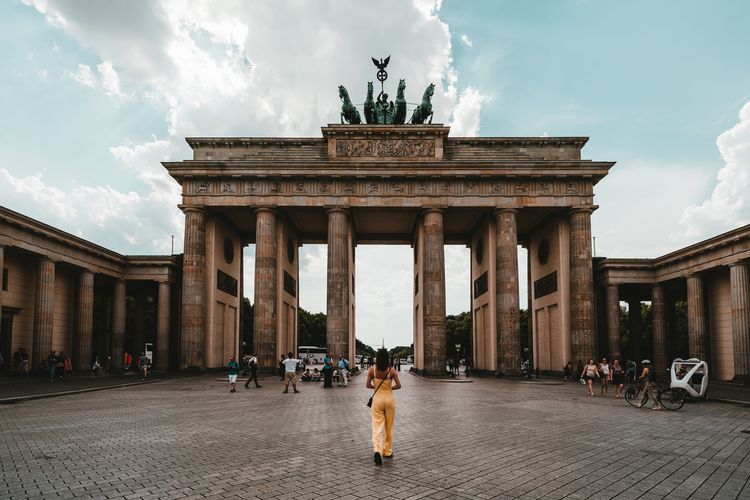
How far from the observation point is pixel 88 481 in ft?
26.8

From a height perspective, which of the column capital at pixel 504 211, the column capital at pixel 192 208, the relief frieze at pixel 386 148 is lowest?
the column capital at pixel 504 211

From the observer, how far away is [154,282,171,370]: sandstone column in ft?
137

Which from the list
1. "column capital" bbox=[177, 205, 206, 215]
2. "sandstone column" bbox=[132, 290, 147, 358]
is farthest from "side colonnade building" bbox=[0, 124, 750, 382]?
"sandstone column" bbox=[132, 290, 147, 358]

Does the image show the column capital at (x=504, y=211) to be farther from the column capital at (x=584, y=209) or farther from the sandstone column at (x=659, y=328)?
the sandstone column at (x=659, y=328)

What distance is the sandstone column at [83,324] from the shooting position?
129 ft

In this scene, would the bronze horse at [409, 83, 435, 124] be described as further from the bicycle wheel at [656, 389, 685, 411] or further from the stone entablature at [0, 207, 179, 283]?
the bicycle wheel at [656, 389, 685, 411]

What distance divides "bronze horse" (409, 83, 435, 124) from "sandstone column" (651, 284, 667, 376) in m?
22.2

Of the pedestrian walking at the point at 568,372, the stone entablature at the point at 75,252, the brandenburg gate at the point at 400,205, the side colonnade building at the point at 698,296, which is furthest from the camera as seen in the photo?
the brandenburg gate at the point at 400,205

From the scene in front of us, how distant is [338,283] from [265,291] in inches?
207

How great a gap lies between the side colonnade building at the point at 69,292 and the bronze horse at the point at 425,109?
22450 mm

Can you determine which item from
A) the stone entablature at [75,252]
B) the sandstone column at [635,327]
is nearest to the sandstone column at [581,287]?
the sandstone column at [635,327]

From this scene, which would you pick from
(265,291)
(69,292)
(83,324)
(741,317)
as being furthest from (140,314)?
(741,317)

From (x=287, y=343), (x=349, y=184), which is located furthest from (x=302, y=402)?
(x=287, y=343)

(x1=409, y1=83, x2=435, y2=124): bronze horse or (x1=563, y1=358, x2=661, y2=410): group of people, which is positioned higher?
(x1=409, y1=83, x2=435, y2=124): bronze horse
